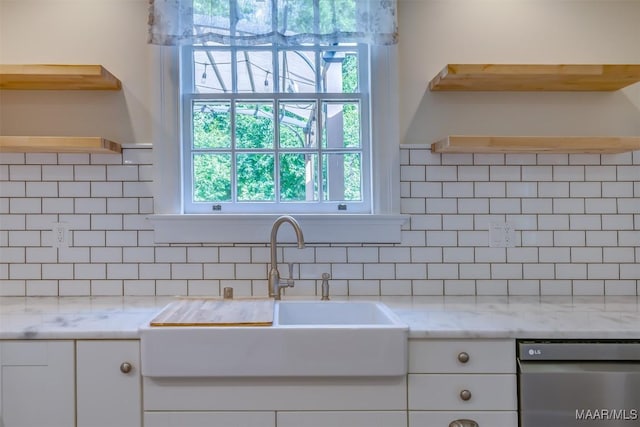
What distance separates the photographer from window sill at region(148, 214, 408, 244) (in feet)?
6.75

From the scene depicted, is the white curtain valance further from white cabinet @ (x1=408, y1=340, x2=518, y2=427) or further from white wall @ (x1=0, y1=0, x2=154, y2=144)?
white cabinet @ (x1=408, y1=340, x2=518, y2=427)

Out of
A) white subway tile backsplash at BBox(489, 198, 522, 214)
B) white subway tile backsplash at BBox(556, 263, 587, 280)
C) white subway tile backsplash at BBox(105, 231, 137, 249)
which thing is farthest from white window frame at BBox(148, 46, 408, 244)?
white subway tile backsplash at BBox(556, 263, 587, 280)

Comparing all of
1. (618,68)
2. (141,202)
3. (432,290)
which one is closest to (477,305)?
(432,290)

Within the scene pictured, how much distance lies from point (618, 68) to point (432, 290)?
1.22 meters

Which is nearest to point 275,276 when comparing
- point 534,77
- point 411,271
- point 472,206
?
point 411,271

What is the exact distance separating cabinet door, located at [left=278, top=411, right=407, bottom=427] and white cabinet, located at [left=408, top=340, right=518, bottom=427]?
113 millimetres

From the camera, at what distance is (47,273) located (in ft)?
6.85

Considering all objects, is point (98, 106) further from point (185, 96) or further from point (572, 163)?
point (572, 163)

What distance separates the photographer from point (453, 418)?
1.49 meters

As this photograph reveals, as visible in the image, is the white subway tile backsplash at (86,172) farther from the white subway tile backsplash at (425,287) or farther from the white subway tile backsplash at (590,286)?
the white subway tile backsplash at (590,286)

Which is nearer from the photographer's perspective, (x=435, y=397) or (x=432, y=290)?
(x=435, y=397)

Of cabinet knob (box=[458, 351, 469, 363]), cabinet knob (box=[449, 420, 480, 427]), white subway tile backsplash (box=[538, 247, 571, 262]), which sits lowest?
cabinet knob (box=[449, 420, 480, 427])

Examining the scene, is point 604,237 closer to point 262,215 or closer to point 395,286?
point 395,286

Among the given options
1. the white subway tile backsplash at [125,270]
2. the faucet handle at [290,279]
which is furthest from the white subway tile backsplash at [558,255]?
the white subway tile backsplash at [125,270]
